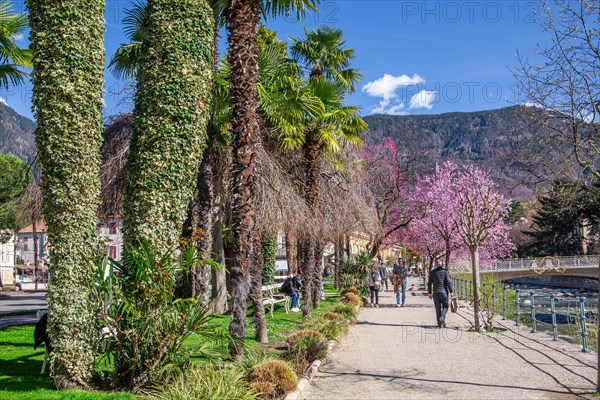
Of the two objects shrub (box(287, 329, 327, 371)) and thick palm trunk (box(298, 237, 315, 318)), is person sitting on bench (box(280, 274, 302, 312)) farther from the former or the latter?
shrub (box(287, 329, 327, 371))

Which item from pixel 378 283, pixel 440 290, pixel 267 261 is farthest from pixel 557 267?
pixel 440 290

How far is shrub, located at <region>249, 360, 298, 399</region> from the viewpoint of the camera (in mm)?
→ 7133

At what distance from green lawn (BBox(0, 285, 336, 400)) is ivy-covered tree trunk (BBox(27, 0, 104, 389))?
1.45ft

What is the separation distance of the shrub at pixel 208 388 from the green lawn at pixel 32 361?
77cm

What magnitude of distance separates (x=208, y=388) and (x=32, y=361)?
4987 mm

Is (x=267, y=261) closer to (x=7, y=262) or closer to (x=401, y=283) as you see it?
(x=401, y=283)

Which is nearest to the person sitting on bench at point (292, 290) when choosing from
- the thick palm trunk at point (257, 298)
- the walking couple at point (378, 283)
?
the walking couple at point (378, 283)

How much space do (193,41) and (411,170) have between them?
2794cm

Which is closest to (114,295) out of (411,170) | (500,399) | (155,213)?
(155,213)

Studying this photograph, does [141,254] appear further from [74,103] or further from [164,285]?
[74,103]

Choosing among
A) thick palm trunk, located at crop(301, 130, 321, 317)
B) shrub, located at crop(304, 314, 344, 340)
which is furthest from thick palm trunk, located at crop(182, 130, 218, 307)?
shrub, located at crop(304, 314, 344, 340)

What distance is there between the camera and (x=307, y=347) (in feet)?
32.6

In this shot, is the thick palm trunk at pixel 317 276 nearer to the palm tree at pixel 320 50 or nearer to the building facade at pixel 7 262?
the palm tree at pixel 320 50

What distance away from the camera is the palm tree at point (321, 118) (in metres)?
17.1
